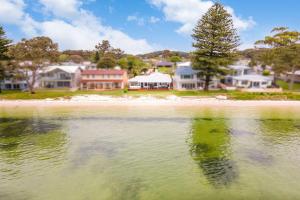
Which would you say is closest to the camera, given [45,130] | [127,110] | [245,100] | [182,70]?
[45,130]

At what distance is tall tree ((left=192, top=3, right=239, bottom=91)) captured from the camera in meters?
60.2

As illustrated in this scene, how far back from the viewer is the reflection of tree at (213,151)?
20.4 metres

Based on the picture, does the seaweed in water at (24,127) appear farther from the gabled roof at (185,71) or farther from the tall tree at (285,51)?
the tall tree at (285,51)

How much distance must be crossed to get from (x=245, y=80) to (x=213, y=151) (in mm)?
46450

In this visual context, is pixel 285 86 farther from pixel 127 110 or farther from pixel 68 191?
pixel 68 191

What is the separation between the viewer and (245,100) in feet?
181

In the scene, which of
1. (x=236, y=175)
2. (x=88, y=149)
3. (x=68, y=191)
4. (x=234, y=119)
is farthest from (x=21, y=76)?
(x=236, y=175)

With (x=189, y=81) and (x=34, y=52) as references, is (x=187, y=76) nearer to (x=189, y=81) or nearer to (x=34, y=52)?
(x=189, y=81)

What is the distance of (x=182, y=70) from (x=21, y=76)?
125 feet

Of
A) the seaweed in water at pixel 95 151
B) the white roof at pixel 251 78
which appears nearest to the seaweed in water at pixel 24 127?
the seaweed in water at pixel 95 151

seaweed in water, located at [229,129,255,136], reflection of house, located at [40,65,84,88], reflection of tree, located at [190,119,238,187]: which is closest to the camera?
reflection of tree, located at [190,119,238,187]

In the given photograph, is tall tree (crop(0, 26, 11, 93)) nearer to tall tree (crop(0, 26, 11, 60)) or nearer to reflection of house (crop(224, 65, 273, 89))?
tall tree (crop(0, 26, 11, 60))

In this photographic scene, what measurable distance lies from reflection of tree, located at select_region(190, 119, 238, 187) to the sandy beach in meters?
14.7

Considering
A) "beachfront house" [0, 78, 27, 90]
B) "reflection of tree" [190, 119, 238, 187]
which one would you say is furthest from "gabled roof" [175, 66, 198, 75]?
"beachfront house" [0, 78, 27, 90]
